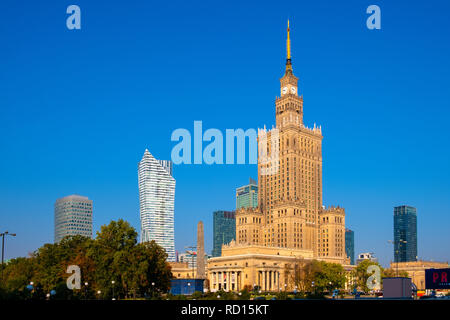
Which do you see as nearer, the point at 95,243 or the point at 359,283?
the point at 95,243

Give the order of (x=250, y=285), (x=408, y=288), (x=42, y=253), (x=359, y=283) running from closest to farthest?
1. (x=408, y=288)
2. (x=42, y=253)
3. (x=359, y=283)
4. (x=250, y=285)

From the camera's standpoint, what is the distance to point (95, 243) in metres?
112

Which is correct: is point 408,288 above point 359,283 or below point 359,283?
above

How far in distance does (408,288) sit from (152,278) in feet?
186
